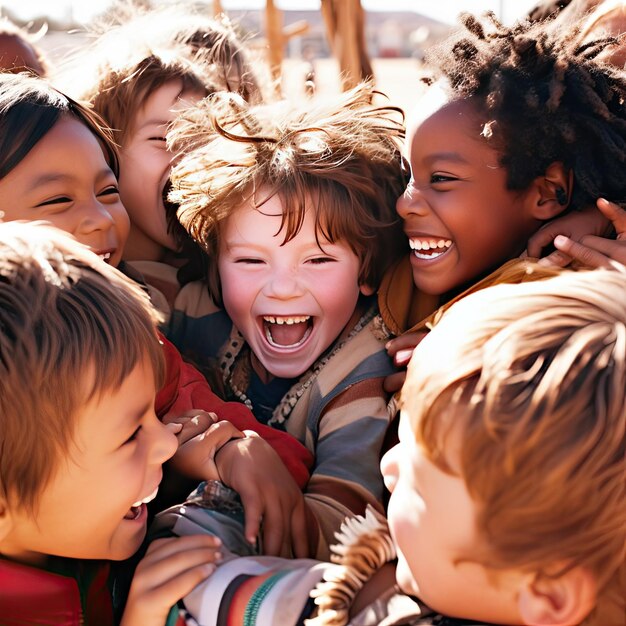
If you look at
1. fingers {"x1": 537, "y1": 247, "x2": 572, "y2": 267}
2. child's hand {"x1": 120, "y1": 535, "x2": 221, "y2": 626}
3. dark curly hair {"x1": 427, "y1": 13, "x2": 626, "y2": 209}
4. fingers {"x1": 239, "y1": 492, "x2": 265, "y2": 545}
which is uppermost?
dark curly hair {"x1": 427, "y1": 13, "x2": 626, "y2": 209}

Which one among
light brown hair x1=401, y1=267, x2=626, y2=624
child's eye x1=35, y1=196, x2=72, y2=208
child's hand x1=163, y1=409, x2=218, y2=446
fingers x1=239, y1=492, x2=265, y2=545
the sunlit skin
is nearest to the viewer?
light brown hair x1=401, y1=267, x2=626, y2=624

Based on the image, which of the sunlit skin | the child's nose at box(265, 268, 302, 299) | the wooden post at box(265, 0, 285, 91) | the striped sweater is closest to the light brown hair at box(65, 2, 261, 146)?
the sunlit skin

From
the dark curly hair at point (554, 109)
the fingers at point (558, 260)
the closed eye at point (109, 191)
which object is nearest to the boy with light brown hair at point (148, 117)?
the closed eye at point (109, 191)

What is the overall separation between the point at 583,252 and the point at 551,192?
24 cm

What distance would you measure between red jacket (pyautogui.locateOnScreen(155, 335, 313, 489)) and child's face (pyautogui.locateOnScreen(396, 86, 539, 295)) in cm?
47

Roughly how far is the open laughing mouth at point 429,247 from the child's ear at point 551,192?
20 centimetres

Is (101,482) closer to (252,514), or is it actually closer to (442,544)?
(252,514)

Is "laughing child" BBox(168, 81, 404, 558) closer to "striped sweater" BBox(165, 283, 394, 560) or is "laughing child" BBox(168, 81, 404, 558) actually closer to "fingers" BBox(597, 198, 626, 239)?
"striped sweater" BBox(165, 283, 394, 560)

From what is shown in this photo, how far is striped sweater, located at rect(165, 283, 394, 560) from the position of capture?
163 cm

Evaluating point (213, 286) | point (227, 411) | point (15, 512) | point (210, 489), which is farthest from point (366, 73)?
point (15, 512)

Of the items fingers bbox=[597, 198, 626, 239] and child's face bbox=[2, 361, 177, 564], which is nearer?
child's face bbox=[2, 361, 177, 564]

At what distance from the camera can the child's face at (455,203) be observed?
1721 mm

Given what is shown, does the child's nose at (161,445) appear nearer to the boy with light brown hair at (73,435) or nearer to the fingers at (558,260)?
the boy with light brown hair at (73,435)

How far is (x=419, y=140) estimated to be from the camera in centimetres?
178
